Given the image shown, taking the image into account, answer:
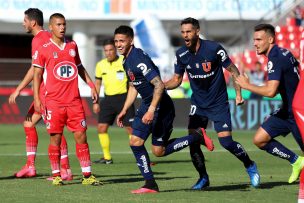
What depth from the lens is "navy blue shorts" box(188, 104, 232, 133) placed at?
13.2 metres

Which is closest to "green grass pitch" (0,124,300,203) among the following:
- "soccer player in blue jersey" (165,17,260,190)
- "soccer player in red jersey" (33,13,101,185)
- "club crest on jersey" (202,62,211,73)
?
"soccer player in blue jersey" (165,17,260,190)

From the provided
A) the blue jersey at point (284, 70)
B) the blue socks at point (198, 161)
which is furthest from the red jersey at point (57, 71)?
the blue jersey at point (284, 70)

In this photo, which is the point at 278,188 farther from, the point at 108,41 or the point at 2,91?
the point at 2,91

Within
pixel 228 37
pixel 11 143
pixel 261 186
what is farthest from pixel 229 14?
pixel 261 186

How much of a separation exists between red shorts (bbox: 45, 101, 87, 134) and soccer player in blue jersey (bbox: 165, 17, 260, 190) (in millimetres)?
1328

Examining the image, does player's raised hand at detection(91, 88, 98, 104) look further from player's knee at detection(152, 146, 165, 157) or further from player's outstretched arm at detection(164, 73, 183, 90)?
player's knee at detection(152, 146, 165, 157)

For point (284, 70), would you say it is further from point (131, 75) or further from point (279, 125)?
point (131, 75)

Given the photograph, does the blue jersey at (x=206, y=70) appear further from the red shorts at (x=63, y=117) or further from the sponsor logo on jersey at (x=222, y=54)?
the red shorts at (x=63, y=117)

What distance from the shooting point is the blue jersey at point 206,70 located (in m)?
13.0

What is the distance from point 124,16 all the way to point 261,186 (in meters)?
31.3

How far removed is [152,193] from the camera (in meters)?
12.4

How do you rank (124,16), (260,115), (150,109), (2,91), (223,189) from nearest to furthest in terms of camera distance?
(150,109)
(223,189)
(260,115)
(2,91)
(124,16)

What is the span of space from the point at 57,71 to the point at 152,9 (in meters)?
31.0

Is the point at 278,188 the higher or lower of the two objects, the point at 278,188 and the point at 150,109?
the lower
